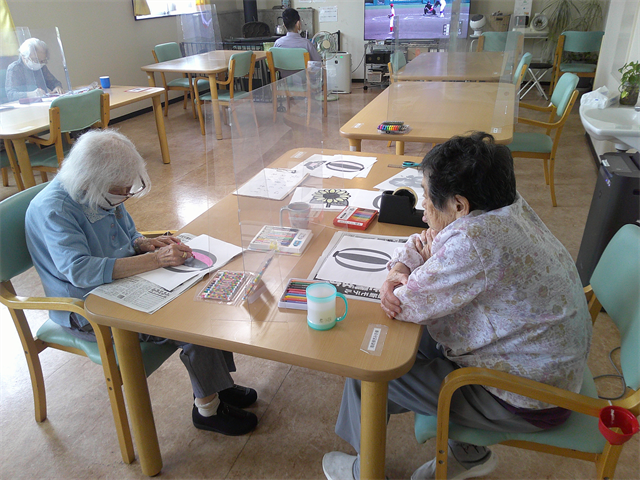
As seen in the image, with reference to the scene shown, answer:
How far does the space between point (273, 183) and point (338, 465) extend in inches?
35.7

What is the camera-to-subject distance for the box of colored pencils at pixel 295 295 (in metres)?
1.20

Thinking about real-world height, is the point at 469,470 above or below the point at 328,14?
below

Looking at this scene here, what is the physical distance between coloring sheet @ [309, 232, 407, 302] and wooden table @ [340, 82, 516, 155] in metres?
1.22

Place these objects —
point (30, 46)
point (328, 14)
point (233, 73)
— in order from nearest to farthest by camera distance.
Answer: point (30, 46)
point (233, 73)
point (328, 14)

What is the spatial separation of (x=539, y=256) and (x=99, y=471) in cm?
153

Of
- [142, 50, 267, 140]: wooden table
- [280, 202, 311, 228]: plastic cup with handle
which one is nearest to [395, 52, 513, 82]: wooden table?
[280, 202, 311, 228]: plastic cup with handle

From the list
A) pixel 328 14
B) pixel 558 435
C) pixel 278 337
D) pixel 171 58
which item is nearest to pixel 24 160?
pixel 278 337

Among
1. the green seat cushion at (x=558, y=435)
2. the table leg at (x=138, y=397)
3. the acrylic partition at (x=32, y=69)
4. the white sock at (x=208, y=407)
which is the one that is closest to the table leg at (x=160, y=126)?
the acrylic partition at (x=32, y=69)

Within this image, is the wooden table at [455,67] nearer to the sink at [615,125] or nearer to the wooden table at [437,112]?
the wooden table at [437,112]

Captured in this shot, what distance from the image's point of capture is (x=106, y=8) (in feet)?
18.9

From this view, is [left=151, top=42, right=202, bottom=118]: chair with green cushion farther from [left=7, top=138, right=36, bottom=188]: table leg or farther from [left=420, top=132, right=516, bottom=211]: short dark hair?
[left=420, top=132, right=516, bottom=211]: short dark hair

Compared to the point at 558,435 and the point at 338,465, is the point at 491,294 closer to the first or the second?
the point at 558,435

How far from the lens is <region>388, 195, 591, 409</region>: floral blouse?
103cm

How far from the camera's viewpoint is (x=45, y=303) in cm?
137
